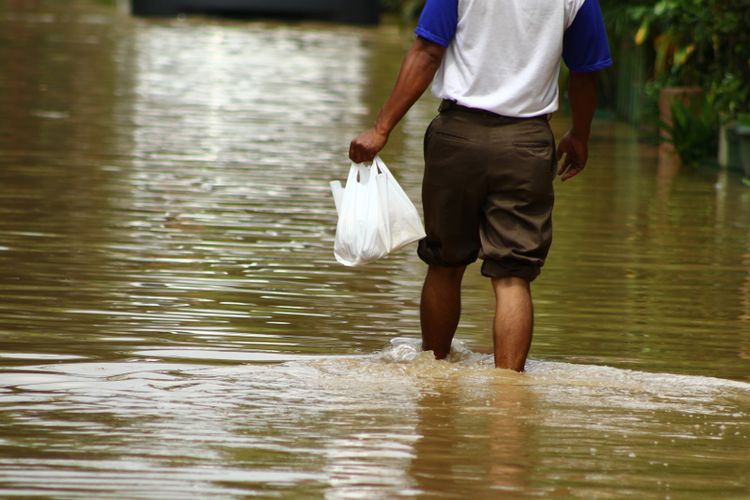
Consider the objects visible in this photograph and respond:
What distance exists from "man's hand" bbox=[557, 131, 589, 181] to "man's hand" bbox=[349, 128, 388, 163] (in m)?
0.66

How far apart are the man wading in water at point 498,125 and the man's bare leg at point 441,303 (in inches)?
7.2

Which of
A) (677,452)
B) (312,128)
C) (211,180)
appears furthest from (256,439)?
(312,128)

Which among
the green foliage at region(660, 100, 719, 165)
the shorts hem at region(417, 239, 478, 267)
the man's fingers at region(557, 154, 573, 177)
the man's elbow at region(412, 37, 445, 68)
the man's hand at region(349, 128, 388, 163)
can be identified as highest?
the man's elbow at region(412, 37, 445, 68)

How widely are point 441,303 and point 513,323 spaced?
0.36 m

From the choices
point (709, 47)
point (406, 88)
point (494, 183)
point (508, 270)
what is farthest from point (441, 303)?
point (709, 47)

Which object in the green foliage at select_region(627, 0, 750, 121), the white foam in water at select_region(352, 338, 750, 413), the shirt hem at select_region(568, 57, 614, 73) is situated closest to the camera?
the white foam in water at select_region(352, 338, 750, 413)

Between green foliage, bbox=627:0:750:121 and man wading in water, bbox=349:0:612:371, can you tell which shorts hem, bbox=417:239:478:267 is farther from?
green foliage, bbox=627:0:750:121

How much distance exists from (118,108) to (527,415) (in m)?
10.9

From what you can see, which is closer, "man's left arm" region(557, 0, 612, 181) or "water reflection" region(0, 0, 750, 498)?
"water reflection" region(0, 0, 750, 498)

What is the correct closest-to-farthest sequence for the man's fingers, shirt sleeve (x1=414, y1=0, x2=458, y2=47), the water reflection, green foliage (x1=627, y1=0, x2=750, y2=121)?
the water reflection, shirt sleeve (x1=414, y1=0, x2=458, y2=47), the man's fingers, green foliage (x1=627, y1=0, x2=750, y2=121)

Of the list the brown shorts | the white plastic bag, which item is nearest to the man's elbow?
the brown shorts

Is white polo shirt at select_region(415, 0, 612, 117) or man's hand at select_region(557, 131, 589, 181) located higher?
white polo shirt at select_region(415, 0, 612, 117)

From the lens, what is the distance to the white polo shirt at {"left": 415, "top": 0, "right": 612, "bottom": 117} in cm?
507

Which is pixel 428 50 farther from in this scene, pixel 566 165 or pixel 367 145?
pixel 566 165
